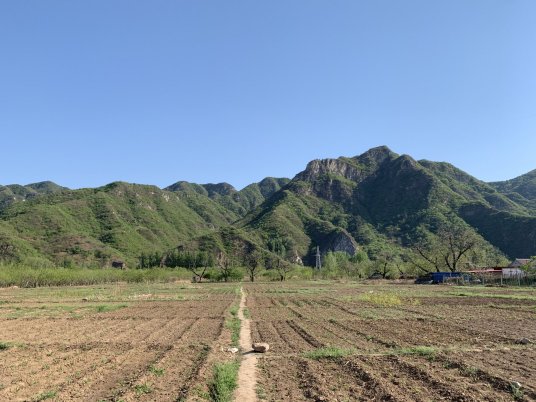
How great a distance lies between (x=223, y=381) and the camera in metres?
10.2

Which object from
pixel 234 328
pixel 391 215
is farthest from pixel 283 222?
pixel 234 328

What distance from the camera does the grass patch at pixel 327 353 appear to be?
1298 centimetres

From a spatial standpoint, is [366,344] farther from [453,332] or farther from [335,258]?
[335,258]

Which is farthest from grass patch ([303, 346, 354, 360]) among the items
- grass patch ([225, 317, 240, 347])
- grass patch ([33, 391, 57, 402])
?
grass patch ([33, 391, 57, 402])

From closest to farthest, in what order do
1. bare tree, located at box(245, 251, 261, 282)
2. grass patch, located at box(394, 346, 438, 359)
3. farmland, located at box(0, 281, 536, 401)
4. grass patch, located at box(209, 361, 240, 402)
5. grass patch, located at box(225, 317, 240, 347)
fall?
grass patch, located at box(209, 361, 240, 402) < farmland, located at box(0, 281, 536, 401) < grass patch, located at box(394, 346, 438, 359) < grass patch, located at box(225, 317, 240, 347) < bare tree, located at box(245, 251, 261, 282)

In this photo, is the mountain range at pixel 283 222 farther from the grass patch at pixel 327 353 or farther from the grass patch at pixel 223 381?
the grass patch at pixel 223 381

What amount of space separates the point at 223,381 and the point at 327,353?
14.1 ft

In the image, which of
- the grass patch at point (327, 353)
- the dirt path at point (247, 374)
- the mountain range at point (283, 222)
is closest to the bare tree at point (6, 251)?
the mountain range at point (283, 222)

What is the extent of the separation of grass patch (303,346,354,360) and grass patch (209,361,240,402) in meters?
2.49

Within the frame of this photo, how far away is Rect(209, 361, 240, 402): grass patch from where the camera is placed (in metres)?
9.15

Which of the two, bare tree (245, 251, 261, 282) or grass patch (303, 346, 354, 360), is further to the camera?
bare tree (245, 251, 261, 282)

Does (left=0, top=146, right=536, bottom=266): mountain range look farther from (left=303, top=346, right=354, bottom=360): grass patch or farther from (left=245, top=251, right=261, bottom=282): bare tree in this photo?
(left=303, top=346, right=354, bottom=360): grass patch

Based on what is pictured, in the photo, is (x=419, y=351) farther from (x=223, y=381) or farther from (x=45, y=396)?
(x=45, y=396)

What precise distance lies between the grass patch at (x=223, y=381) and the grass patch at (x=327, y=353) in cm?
249
